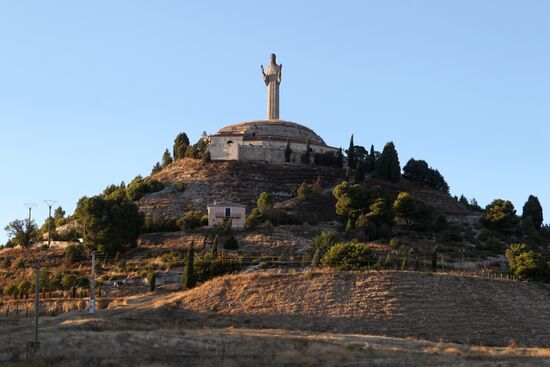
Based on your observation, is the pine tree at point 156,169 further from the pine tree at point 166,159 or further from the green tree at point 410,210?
the green tree at point 410,210

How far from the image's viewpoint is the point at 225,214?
234 ft

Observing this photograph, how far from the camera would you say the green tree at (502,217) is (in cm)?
7388

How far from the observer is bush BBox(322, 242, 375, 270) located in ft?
174

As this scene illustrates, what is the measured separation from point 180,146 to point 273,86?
13.0 m

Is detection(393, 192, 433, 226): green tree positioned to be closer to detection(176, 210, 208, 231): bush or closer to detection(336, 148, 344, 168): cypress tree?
detection(176, 210, 208, 231): bush

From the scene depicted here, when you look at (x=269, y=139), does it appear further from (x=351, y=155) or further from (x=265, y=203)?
(x=265, y=203)

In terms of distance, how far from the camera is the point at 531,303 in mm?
50281

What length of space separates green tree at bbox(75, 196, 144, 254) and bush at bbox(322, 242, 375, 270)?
18731mm

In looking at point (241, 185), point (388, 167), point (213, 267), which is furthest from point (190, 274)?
point (388, 167)

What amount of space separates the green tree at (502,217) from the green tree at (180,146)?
121 ft

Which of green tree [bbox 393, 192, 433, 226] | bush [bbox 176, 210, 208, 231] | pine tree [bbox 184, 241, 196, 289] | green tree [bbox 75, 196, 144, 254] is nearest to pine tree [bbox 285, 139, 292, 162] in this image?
bush [bbox 176, 210, 208, 231]

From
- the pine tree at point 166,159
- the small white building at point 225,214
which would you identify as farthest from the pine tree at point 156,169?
the small white building at point 225,214

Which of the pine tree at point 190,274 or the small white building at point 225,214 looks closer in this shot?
the pine tree at point 190,274

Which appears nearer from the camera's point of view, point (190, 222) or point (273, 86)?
point (190, 222)
